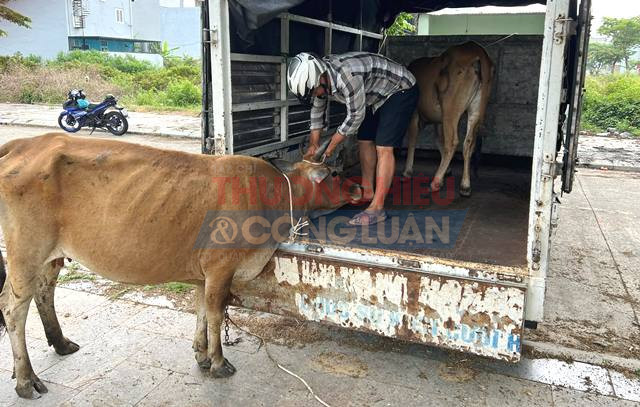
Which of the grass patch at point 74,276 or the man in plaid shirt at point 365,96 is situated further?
the grass patch at point 74,276

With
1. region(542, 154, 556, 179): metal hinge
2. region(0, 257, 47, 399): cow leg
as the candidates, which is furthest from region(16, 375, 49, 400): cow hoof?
region(542, 154, 556, 179): metal hinge

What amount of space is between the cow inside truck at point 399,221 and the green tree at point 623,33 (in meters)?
37.6

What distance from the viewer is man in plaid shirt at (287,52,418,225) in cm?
388

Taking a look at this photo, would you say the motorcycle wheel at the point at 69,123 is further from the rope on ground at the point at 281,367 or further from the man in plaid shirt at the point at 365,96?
the rope on ground at the point at 281,367

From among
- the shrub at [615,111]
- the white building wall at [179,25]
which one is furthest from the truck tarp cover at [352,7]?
the white building wall at [179,25]

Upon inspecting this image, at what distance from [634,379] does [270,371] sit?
7.69 ft

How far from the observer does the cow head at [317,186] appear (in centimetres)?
379

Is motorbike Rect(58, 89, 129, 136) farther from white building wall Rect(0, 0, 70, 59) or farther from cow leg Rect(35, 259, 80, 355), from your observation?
white building wall Rect(0, 0, 70, 59)

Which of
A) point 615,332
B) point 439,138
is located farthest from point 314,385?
point 439,138

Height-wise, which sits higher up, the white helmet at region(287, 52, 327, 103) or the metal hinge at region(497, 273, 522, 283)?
the white helmet at region(287, 52, 327, 103)

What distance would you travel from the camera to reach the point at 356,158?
6562mm

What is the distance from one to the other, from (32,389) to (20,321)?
41 cm

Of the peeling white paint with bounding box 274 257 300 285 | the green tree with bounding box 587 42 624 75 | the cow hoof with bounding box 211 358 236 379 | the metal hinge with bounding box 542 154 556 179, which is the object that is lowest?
the cow hoof with bounding box 211 358 236 379

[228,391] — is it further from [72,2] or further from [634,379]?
[72,2]
